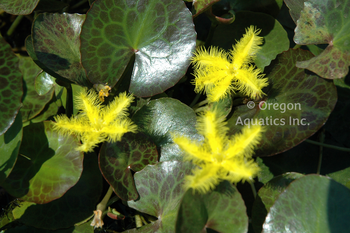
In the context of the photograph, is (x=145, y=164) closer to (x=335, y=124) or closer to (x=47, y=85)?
(x=47, y=85)

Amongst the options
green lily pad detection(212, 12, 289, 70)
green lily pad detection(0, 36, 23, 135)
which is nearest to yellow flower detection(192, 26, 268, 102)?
green lily pad detection(212, 12, 289, 70)

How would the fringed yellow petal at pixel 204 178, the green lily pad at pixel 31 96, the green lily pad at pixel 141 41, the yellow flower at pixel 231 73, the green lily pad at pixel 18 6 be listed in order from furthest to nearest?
the green lily pad at pixel 31 96 < the green lily pad at pixel 18 6 < the green lily pad at pixel 141 41 < the yellow flower at pixel 231 73 < the fringed yellow petal at pixel 204 178

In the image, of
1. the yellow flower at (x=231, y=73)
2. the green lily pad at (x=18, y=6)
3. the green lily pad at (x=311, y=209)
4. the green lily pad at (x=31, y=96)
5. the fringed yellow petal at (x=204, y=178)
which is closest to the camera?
the fringed yellow petal at (x=204, y=178)

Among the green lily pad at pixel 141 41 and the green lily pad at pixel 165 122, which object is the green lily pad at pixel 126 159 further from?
the green lily pad at pixel 141 41

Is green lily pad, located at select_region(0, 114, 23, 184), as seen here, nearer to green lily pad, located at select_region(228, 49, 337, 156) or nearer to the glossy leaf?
the glossy leaf

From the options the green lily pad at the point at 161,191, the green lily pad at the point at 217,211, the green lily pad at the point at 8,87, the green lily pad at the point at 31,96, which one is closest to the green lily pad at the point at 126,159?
the green lily pad at the point at 161,191

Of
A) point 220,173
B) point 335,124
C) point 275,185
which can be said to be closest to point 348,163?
point 335,124

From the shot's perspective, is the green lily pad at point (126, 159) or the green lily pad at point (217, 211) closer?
the green lily pad at point (217, 211)
